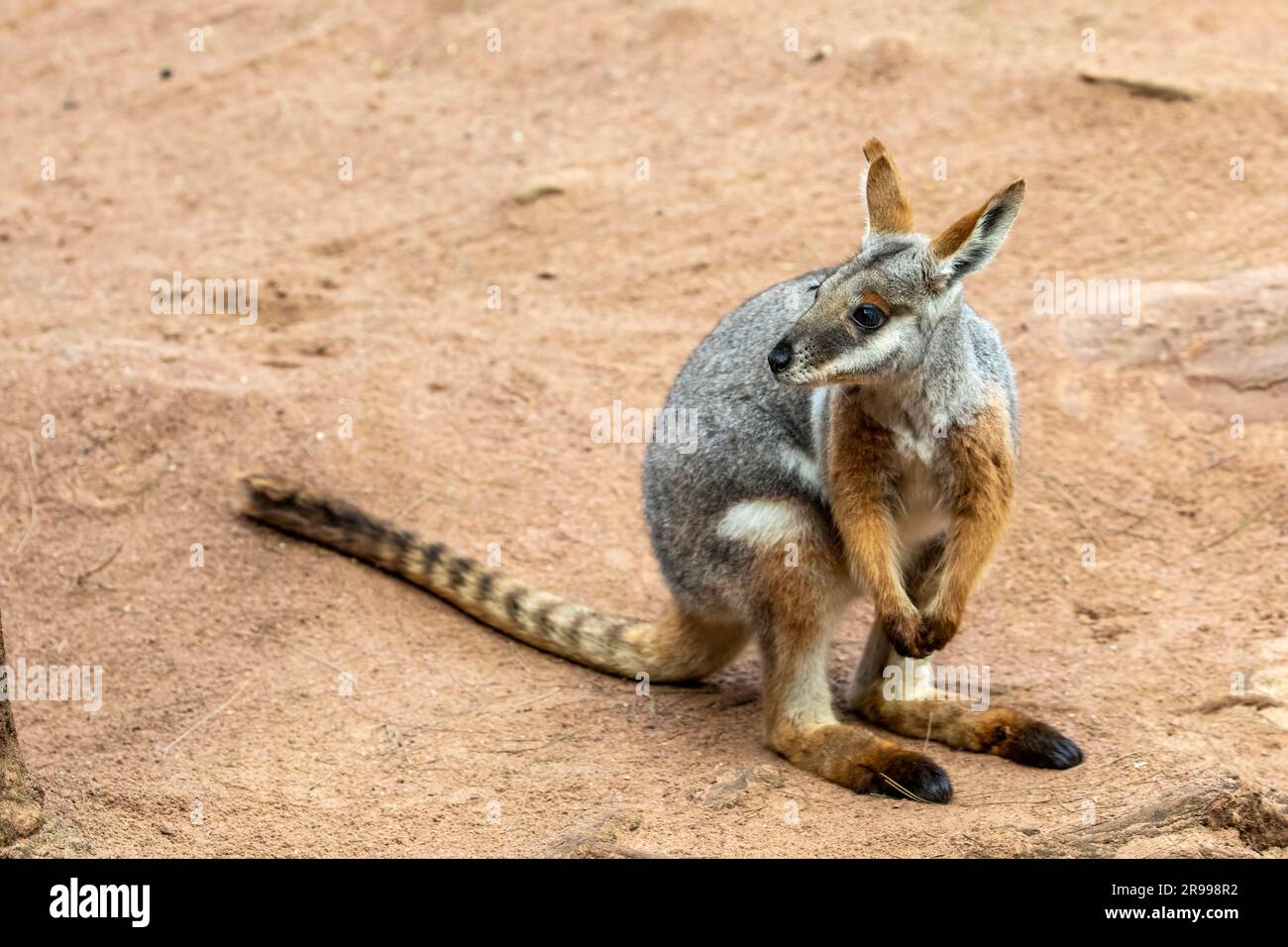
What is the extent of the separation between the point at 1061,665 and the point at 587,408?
2983mm

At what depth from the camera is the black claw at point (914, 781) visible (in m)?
5.20

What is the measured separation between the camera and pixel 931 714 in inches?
230

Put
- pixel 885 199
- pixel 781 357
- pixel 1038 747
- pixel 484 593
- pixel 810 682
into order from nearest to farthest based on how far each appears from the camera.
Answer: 1. pixel 781 357
2. pixel 885 199
3. pixel 1038 747
4. pixel 810 682
5. pixel 484 593

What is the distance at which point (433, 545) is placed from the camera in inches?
260

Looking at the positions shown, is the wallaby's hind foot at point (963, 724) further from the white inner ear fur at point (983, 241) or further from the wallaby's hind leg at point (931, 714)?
the white inner ear fur at point (983, 241)

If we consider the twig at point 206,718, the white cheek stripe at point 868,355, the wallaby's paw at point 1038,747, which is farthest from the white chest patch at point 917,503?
the twig at point 206,718

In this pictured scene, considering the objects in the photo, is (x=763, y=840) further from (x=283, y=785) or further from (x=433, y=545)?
(x=433, y=545)

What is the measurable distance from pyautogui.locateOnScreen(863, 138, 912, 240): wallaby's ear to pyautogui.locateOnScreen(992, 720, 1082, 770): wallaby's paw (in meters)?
1.92

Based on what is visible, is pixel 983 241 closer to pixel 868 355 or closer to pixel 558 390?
pixel 868 355

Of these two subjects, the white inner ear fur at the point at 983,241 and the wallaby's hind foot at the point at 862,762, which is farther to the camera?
the wallaby's hind foot at the point at 862,762

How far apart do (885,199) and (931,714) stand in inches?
79.7

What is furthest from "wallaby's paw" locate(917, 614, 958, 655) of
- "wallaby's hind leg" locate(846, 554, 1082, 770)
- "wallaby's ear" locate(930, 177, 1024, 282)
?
"wallaby's ear" locate(930, 177, 1024, 282)

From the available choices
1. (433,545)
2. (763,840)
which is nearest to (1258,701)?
(763,840)

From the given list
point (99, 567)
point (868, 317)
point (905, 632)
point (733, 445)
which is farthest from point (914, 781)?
point (99, 567)
